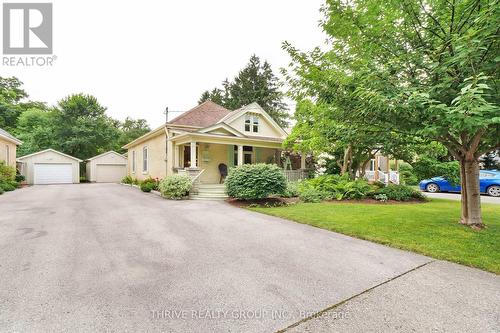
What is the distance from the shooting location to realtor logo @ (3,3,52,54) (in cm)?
997

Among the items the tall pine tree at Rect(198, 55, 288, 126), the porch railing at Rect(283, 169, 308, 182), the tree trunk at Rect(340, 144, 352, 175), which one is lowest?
the porch railing at Rect(283, 169, 308, 182)

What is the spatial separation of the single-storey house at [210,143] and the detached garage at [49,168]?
10781mm

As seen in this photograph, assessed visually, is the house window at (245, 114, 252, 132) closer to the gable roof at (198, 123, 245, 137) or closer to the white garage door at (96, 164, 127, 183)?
the gable roof at (198, 123, 245, 137)

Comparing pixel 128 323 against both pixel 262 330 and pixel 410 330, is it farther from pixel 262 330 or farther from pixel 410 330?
pixel 410 330

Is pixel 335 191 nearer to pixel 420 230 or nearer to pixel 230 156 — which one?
pixel 420 230

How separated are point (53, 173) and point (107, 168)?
451 cm

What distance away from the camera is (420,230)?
18.3 ft

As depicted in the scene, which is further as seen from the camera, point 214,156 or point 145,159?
point 145,159

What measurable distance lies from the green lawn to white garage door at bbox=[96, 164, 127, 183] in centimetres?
2331

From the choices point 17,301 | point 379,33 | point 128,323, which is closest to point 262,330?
point 128,323

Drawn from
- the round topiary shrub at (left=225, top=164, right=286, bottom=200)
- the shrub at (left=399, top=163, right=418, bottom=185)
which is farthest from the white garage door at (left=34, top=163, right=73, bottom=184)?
the shrub at (left=399, top=163, right=418, bottom=185)

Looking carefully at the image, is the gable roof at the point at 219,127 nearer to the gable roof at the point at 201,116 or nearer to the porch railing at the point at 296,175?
the gable roof at the point at 201,116

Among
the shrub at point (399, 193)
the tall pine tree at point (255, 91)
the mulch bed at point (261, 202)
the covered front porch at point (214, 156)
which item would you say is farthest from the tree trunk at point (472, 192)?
the tall pine tree at point (255, 91)

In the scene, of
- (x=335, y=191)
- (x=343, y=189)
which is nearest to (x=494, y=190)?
(x=343, y=189)
